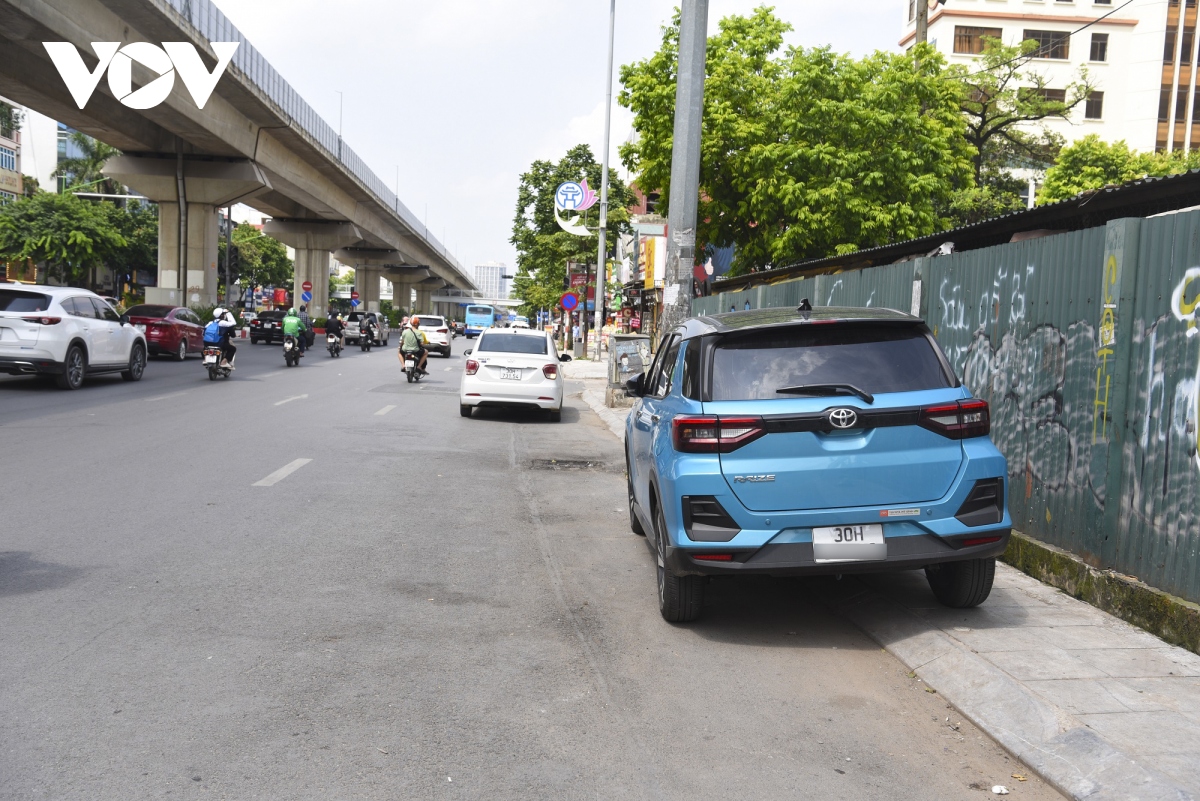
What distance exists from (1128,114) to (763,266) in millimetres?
44692

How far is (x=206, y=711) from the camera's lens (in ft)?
13.6

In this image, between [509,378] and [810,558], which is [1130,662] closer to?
[810,558]

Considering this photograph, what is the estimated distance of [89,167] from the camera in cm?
7931

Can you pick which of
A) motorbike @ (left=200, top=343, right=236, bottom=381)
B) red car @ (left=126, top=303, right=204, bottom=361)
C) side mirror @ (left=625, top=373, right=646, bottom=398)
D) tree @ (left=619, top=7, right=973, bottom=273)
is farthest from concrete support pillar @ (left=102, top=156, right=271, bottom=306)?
side mirror @ (left=625, top=373, right=646, bottom=398)

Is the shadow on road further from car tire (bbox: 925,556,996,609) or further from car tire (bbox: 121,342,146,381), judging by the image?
car tire (bbox: 121,342,146,381)

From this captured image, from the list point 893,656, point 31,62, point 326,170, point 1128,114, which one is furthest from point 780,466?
point 1128,114

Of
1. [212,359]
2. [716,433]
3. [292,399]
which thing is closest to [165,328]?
[212,359]

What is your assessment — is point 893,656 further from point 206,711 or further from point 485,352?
point 485,352

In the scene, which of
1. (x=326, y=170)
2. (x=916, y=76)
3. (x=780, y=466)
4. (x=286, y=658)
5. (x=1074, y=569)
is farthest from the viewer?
(x=326, y=170)

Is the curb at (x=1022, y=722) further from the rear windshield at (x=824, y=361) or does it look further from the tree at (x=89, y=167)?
the tree at (x=89, y=167)

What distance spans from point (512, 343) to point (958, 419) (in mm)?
13683

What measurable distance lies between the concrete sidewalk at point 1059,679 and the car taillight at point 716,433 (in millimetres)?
1365

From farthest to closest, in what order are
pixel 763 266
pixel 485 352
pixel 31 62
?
pixel 763 266 → pixel 31 62 → pixel 485 352

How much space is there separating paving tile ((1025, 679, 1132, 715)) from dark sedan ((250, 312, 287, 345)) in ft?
150
